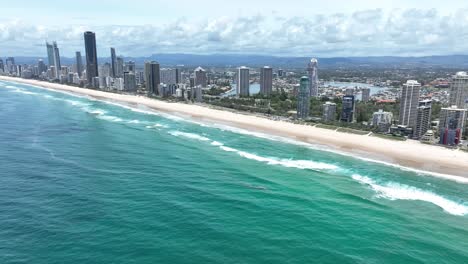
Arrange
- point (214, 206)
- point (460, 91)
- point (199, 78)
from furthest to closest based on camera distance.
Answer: point (199, 78) → point (460, 91) → point (214, 206)

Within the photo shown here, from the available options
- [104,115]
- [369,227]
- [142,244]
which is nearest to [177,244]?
[142,244]

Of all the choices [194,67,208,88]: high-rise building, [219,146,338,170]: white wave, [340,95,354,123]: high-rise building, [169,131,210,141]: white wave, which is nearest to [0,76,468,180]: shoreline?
[219,146,338,170]: white wave

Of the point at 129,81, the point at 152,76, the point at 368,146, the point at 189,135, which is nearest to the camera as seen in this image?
the point at 368,146

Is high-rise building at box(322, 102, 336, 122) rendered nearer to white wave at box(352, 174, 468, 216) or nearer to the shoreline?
the shoreline

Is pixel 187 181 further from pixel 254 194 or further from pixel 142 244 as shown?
pixel 142 244

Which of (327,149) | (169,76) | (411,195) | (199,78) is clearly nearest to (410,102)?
(327,149)

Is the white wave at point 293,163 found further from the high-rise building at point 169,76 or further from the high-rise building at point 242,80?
the high-rise building at point 169,76

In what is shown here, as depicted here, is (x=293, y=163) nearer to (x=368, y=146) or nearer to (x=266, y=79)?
(x=368, y=146)
